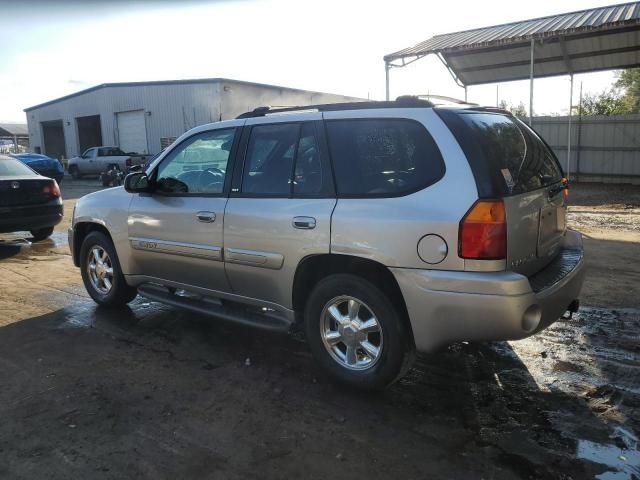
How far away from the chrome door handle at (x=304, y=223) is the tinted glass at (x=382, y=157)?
271 mm

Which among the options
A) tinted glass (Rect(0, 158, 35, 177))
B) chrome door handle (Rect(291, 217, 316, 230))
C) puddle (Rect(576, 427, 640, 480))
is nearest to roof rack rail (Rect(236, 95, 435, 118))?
chrome door handle (Rect(291, 217, 316, 230))

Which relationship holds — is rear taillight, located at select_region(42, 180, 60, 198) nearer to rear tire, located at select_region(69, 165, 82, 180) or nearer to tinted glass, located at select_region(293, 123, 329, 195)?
tinted glass, located at select_region(293, 123, 329, 195)

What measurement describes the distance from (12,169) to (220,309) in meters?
6.64

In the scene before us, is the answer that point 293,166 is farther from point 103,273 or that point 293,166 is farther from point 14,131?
point 14,131

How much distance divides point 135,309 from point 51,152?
40.7 metres

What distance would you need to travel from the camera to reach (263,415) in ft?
11.2

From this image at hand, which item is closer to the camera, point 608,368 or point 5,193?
point 608,368

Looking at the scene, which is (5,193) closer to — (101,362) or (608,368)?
(101,362)

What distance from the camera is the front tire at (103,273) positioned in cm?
537

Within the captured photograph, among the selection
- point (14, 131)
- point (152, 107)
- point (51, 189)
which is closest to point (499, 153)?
point (51, 189)

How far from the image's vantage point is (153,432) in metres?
3.23

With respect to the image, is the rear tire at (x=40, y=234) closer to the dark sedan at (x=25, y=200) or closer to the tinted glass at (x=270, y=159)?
the dark sedan at (x=25, y=200)

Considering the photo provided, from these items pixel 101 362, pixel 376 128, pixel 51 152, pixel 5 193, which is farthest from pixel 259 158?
pixel 51 152

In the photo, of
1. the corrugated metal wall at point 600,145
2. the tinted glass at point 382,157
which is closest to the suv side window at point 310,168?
the tinted glass at point 382,157
